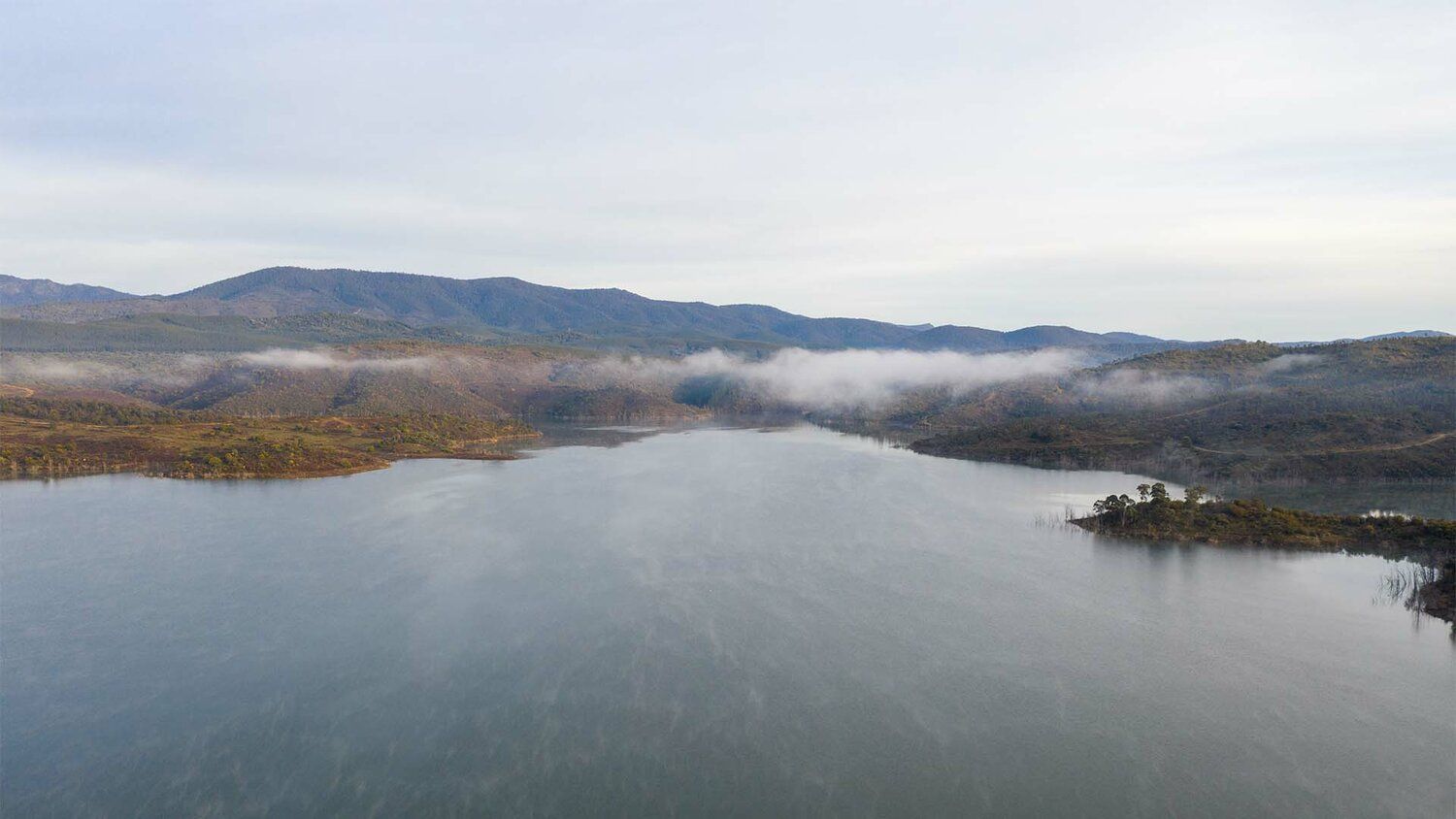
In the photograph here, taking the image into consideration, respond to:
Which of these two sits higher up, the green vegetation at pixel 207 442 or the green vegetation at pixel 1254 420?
the green vegetation at pixel 1254 420

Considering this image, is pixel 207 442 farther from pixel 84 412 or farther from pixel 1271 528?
pixel 1271 528

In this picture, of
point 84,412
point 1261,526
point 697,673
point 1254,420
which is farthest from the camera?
point 84,412

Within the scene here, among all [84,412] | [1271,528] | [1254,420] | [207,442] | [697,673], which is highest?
[1254,420]

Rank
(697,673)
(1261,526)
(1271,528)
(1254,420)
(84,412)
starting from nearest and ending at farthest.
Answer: (697,673) → (1271,528) → (1261,526) → (1254,420) → (84,412)

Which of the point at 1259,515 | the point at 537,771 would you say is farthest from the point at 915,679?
the point at 1259,515

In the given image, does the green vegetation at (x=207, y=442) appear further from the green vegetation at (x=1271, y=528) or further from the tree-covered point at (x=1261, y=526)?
the green vegetation at (x=1271, y=528)

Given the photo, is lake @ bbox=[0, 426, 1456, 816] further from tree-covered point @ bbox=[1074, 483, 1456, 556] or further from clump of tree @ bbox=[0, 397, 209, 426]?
clump of tree @ bbox=[0, 397, 209, 426]

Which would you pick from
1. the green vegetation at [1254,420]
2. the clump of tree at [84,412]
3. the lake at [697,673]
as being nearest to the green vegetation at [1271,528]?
the lake at [697,673]

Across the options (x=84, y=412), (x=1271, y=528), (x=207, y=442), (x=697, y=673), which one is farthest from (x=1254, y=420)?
(x=84, y=412)

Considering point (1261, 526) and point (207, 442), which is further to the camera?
point (207, 442)
